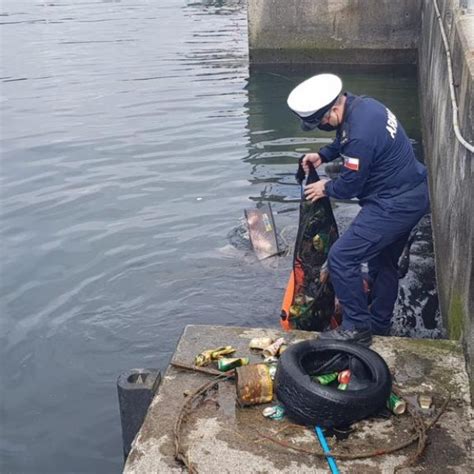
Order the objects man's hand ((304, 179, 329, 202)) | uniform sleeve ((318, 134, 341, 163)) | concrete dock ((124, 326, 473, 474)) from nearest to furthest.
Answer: concrete dock ((124, 326, 473, 474)) → man's hand ((304, 179, 329, 202)) → uniform sleeve ((318, 134, 341, 163))

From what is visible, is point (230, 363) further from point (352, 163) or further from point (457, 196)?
point (457, 196)

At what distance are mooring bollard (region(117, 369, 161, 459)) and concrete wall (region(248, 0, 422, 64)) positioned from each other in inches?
584

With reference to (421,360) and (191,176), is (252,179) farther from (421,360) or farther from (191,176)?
(421,360)

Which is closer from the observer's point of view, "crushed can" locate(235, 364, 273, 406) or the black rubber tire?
the black rubber tire

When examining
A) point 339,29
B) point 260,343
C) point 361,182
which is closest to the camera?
point 260,343

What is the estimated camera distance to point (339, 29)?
18094mm

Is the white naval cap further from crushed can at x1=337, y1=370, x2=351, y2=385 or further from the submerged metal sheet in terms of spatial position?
the submerged metal sheet

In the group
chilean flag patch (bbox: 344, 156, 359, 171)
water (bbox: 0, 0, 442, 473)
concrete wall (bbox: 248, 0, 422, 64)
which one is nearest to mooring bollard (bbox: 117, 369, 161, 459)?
water (bbox: 0, 0, 442, 473)

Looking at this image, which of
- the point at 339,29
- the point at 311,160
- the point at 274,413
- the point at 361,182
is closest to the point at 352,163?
the point at 361,182

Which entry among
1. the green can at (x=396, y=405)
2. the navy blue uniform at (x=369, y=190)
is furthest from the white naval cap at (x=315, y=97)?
the green can at (x=396, y=405)

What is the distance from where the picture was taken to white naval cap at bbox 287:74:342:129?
202 inches

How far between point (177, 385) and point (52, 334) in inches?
117

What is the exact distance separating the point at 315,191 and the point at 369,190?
44 centimetres

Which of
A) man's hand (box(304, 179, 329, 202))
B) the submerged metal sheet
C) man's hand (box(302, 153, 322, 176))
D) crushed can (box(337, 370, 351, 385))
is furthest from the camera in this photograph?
the submerged metal sheet
